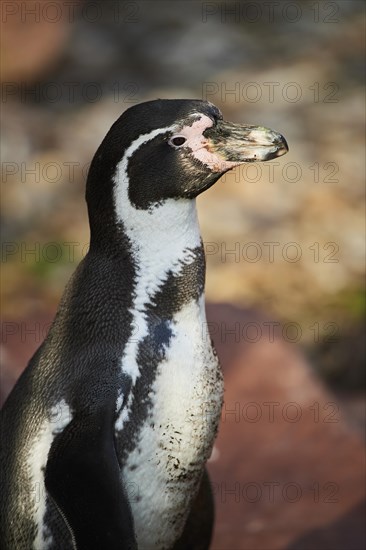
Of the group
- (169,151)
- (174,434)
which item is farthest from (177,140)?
(174,434)

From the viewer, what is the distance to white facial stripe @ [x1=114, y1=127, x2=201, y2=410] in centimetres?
→ 187

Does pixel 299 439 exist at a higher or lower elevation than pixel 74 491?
lower

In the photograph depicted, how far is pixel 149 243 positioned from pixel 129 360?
20cm

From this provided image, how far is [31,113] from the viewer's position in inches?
200

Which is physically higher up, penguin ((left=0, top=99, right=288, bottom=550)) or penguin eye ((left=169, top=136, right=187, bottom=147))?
penguin eye ((left=169, top=136, right=187, bottom=147))

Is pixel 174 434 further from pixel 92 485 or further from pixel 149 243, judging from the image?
pixel 149 243

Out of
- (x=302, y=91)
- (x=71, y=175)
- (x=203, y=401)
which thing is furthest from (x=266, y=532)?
(x=302, y=91)

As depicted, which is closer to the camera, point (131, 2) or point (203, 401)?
point (203, 401)

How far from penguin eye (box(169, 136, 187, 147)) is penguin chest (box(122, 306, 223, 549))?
311mm

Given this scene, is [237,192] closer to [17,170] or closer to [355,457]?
[17,170]

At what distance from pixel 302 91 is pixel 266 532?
3.03 m

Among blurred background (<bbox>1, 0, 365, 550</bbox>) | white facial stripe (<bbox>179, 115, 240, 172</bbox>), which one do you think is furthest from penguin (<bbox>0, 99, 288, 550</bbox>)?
blurred background (<bbox>1, 0, 365, 550</bbox>)

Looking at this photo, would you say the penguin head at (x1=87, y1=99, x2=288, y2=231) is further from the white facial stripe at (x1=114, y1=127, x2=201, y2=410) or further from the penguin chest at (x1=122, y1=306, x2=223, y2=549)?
the penguin chest at (x1=122, y1=306, x2=223, y2=549)

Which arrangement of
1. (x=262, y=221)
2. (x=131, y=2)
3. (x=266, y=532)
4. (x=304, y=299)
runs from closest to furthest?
(x=266, y=532) < (x=304, y=299) < (x=262, y=221) < (x=131, y=2)
